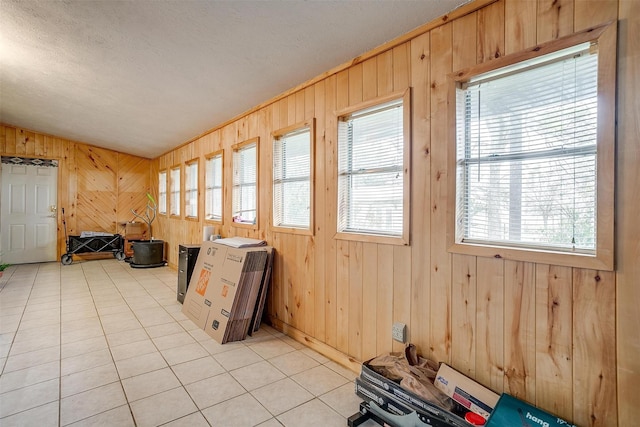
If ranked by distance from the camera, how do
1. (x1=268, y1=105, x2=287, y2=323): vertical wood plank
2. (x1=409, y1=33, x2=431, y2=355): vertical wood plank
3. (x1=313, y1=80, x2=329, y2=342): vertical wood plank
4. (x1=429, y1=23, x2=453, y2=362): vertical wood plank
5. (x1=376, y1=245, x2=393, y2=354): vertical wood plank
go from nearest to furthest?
(x1=429, y1=23, x2=453, y2=362): vertical wood plank, (x1=409, y1=33, x2=431, y2=355): vertical wood plank, (x1=376, y1=245, x2=393, y2=354): vertical wood plank, (x1=313, y1=80, x2=329, y2=342): vertical wood plank, (x1=268, y1=105, x2=287, y2=323): vertical wood plank

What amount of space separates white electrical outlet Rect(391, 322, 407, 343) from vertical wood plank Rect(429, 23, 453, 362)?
0.61 feet

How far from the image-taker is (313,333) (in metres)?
2.90

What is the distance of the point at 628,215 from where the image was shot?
4.30ft

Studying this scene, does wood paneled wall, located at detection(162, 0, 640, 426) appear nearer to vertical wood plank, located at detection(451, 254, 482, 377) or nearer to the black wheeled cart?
vertical wood plank, located at detection(451, 254, 482, 377)

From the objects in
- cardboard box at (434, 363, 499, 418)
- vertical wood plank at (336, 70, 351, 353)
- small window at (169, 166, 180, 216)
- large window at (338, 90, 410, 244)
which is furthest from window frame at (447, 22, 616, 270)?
small window at (169, 166, 180, 216)

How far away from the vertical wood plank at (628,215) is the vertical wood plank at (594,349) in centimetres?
3

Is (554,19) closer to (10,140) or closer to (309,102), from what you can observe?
(309,102)

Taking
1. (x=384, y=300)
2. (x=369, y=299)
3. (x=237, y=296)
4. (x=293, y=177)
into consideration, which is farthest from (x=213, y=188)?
(x=384, y=300)

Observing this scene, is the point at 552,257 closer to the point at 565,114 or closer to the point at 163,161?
the point at 565,114

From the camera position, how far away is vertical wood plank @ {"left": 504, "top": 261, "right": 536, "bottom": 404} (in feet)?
5.16

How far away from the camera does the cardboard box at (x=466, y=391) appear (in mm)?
1613

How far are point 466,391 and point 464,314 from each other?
0.39 m

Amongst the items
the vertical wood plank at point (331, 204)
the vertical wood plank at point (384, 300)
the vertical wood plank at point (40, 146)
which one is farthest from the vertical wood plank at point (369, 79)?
the vertical wood plank at point (40, 146)

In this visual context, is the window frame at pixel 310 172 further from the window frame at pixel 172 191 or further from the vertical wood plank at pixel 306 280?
the window frame at pixel 172 191
